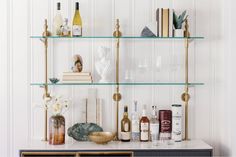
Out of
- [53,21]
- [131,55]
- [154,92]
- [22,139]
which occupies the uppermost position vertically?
[53,21]

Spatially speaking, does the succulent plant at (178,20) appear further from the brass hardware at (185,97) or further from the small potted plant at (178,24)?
the brass hardware at (185,97)

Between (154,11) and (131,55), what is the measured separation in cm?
38

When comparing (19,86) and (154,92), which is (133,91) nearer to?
(154,92)

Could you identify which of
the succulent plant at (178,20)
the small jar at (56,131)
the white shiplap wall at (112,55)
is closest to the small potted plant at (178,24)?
the succulent plant at (178,20)

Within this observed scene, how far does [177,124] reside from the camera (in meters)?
3.02

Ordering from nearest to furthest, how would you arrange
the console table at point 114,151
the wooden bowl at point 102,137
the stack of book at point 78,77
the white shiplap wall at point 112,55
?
the console table at point 114,151 → the wooden bowl at point 102,137 → the stack of book at point 78,77 → the white shiplap wall at point 112,55

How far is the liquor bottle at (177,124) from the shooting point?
3.02 meters

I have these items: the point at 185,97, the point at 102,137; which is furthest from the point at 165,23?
the point at 102,137

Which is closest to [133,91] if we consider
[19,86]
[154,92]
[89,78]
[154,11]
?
[154,92]

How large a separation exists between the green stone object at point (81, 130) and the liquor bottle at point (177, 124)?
1.83 ft

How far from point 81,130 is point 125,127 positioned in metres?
0.32

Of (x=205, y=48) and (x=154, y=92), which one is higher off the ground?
(x=205, y=48)

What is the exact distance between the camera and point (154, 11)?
316cm

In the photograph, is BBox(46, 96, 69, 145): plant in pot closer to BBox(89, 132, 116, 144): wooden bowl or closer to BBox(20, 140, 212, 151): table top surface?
BBox(20, 140, 212, 151): table top surface
